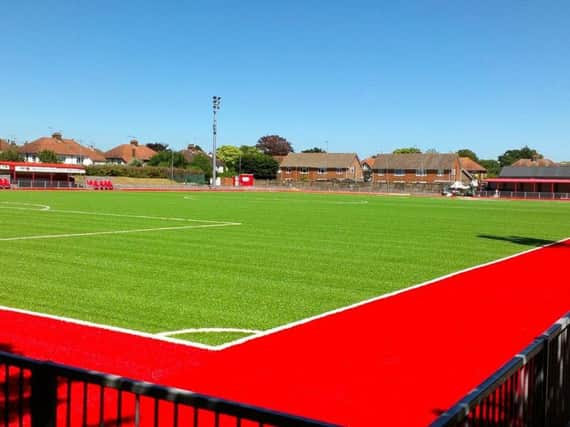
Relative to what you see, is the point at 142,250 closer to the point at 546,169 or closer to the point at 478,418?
the point at 478,418

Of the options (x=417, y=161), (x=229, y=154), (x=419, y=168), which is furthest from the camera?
(x=229, y=154)

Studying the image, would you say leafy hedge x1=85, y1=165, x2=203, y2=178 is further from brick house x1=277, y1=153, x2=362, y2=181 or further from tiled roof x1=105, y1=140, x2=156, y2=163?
tiled roof x1=105, y1=140, x2=156, y2=163

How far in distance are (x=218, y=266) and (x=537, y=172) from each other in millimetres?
92617

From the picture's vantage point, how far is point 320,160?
138 meters

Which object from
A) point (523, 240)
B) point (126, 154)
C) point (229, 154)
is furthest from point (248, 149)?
point (523, 240)

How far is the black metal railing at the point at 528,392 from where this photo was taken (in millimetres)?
3031

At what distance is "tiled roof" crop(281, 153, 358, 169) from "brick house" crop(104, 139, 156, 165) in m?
41.2

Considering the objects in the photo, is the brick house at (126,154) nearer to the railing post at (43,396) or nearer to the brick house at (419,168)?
the brick house at (419,168)

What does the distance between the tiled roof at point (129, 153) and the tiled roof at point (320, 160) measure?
43.1 meters

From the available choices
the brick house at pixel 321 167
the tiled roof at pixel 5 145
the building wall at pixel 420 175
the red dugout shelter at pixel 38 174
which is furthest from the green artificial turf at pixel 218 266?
the tiled roof at pixel 5 145

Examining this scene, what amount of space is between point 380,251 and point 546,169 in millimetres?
87596

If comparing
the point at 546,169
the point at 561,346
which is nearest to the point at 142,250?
the point at 561,346

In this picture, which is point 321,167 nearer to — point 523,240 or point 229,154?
point 229,154

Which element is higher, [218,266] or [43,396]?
[43,396]
